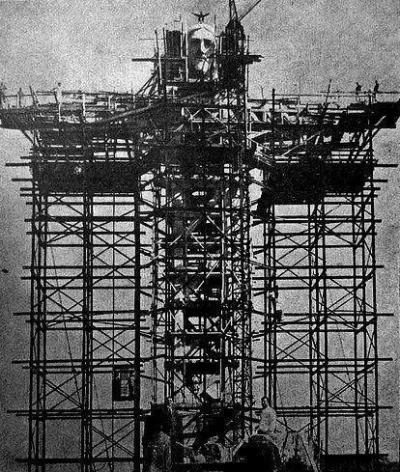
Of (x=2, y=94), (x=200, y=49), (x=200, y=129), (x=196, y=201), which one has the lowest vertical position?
(x=196, y=201)

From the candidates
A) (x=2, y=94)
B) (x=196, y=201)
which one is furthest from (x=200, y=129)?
(x=2, y=94)

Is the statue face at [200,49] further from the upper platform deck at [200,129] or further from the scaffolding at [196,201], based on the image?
the upper platform deck at [200,129]

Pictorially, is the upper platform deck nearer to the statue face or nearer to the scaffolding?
the scaffolding

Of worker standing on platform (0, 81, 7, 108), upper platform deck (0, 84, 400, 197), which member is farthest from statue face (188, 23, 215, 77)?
worker standing on platform (0, 81, 7, 108)

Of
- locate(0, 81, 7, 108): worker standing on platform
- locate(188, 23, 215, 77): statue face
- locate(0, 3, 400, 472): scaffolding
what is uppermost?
locate(188, 23, 215, 77): statue face

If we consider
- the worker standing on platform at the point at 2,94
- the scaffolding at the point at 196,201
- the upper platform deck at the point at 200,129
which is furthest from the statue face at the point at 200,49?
the worker standing on platform at the point at 2,94

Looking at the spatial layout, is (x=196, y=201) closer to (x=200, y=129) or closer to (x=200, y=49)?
(x=200, y=129)

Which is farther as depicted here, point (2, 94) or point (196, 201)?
point (196, 201)

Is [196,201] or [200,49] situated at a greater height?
[200,49]

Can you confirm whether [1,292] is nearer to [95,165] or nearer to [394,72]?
[95,165]
